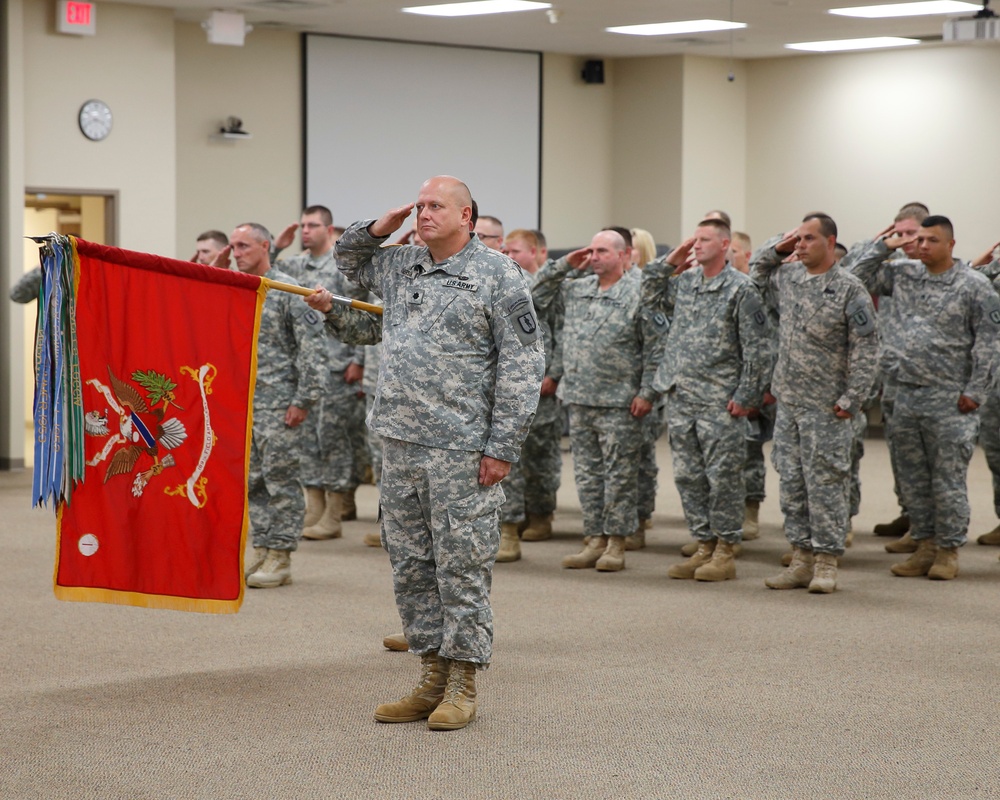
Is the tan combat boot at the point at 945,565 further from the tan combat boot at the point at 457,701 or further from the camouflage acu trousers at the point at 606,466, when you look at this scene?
the tan combat boot at the point at 457,701

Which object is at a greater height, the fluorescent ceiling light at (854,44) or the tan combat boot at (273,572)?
the fluorescent ceiling light at (854,44)

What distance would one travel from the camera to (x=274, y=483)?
18.8ft

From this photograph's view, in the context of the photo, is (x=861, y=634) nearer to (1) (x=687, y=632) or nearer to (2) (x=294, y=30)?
(1) (x=687, y=632)

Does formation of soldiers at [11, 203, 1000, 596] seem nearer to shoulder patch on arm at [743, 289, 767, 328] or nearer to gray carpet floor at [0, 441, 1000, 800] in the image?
shoulder patch on arm at [743, 289, 767, 328]

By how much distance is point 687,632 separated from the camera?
16.7 feet

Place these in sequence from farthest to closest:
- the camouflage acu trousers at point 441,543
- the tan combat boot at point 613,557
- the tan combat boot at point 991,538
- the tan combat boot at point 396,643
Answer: the tan combat boot at point 991,538, the tan combat boot at point 613,557, the tan combat boot at point 396,643, the camouflage acu trousers at point 441,543

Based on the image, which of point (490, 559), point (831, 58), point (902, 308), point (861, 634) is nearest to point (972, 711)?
point (861, 634)

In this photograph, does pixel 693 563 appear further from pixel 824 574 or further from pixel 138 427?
pixel 138 427

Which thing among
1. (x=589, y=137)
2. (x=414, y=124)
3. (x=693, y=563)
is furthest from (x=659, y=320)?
(x=589, y=137)

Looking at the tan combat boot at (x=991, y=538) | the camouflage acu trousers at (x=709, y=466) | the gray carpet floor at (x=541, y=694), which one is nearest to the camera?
the gray carpet floor at (x=541, y=694)

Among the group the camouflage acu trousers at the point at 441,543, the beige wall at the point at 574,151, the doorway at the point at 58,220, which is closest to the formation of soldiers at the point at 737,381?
the camouflage acu trousers at the point at 441,543

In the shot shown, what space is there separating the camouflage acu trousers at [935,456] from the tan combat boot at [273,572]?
2887 mm

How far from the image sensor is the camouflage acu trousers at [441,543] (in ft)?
12.4

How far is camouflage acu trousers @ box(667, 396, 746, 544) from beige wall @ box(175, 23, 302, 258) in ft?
20.4
